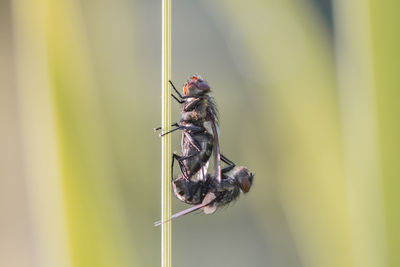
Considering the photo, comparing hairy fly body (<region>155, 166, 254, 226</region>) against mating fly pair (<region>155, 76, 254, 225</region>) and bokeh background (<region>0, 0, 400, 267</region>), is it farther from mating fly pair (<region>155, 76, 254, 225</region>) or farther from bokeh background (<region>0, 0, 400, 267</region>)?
bokeh background (<region>0, 0, 400, 267</region>)

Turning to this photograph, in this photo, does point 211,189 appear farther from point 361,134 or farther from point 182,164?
point 361,134

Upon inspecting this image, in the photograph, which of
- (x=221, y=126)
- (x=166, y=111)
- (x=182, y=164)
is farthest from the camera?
(x=221, y=126)

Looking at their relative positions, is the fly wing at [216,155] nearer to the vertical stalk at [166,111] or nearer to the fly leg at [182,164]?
the fly leg at [182,164]

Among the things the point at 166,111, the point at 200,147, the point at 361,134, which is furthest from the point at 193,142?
the point at 361,134

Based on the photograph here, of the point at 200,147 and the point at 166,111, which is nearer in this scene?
the point at 166,111

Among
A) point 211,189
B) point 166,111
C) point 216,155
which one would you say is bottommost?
point 211,189

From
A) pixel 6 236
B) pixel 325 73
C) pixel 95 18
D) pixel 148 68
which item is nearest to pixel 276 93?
pixel 325 73

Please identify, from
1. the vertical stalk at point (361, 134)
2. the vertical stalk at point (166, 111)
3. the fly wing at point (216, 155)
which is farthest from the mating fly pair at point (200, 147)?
the vertical stalk at point (361, 134)

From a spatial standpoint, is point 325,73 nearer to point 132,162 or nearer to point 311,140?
point 311,140

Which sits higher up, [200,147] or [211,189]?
[200,147]
